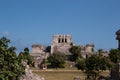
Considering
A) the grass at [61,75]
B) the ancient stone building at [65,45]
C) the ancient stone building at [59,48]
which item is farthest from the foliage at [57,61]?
the grass at [61,75]

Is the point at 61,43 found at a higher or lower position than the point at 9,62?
higher

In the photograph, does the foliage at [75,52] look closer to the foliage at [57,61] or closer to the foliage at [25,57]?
the foliage at [57,61]

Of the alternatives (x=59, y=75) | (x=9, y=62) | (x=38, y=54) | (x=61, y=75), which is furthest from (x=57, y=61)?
(x=9, y=62)

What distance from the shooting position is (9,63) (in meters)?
27.4

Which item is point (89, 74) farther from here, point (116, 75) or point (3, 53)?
point (3, 53)

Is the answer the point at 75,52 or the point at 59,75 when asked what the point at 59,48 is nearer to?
the point at 75,52

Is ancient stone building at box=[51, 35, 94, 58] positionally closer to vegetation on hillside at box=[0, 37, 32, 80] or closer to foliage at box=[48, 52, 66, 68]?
foliage at box=[48, 52, 66, 68]

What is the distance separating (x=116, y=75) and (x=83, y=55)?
358 feet

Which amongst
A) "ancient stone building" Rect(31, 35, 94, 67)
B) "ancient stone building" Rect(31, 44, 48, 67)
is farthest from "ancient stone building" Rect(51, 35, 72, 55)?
"ancient stone building" Rect(31, 44, 48, 67)

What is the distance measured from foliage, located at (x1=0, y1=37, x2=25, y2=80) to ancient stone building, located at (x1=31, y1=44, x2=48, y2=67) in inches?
4156

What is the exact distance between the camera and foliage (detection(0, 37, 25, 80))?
26.7 m

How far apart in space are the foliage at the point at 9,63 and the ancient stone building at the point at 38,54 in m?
106

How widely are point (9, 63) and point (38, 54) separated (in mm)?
124241

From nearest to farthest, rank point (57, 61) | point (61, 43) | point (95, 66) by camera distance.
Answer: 1. point (95, 66)
2. point (57, 61)
3. point (61, 43)
